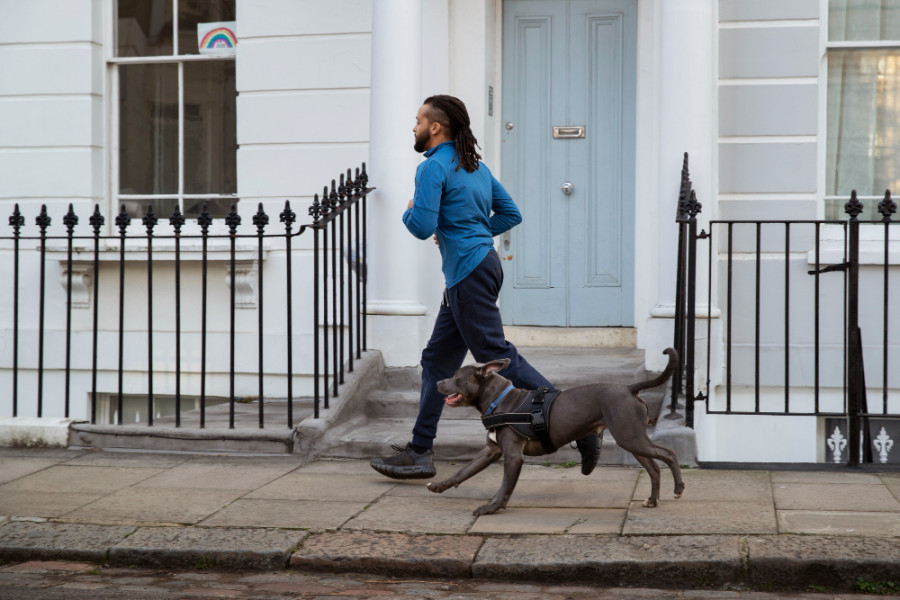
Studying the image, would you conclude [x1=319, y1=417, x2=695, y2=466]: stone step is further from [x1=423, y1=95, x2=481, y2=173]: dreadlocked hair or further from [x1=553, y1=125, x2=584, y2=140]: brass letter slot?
[x1=553, y1=125, x2=584, y2=140]: brass letter slot

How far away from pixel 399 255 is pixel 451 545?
2933mm

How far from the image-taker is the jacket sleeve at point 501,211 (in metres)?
5.25

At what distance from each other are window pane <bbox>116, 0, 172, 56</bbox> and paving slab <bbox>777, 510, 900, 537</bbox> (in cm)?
601

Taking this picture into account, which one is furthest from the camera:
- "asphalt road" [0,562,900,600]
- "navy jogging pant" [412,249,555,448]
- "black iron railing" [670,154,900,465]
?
"black iron railing" [670,154,900,465]

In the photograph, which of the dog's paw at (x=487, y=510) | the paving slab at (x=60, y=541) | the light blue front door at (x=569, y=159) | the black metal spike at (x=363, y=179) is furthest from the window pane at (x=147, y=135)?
the dog's paw at (x=487, y=510)

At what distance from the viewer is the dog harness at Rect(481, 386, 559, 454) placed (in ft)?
14.4

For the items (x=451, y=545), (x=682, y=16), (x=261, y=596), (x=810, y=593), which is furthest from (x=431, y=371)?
(x=682, y=16)

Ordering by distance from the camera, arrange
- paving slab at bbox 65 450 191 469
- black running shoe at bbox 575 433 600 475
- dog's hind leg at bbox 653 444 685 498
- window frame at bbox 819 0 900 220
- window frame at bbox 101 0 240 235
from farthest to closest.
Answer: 1. window frame at bbox 101 0 240 235
2. window frame at bbox 819 0 900 220
3. paving slab at bbox 65 450 191 469
4. black running shoe at bbox 575 433 600 475
5. dog's hind leg at bbox 653 444 685 498

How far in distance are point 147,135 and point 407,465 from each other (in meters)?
4.26

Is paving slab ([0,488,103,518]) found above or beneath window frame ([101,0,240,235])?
beneath

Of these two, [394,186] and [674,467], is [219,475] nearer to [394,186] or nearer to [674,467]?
[394,186]

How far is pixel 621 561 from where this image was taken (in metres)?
3.69

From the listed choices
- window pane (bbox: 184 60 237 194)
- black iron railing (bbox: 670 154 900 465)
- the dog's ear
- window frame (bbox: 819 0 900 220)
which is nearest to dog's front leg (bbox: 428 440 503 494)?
the dog's ear

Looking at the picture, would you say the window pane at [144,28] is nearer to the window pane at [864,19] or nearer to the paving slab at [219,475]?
the paving slab at [219,475]
